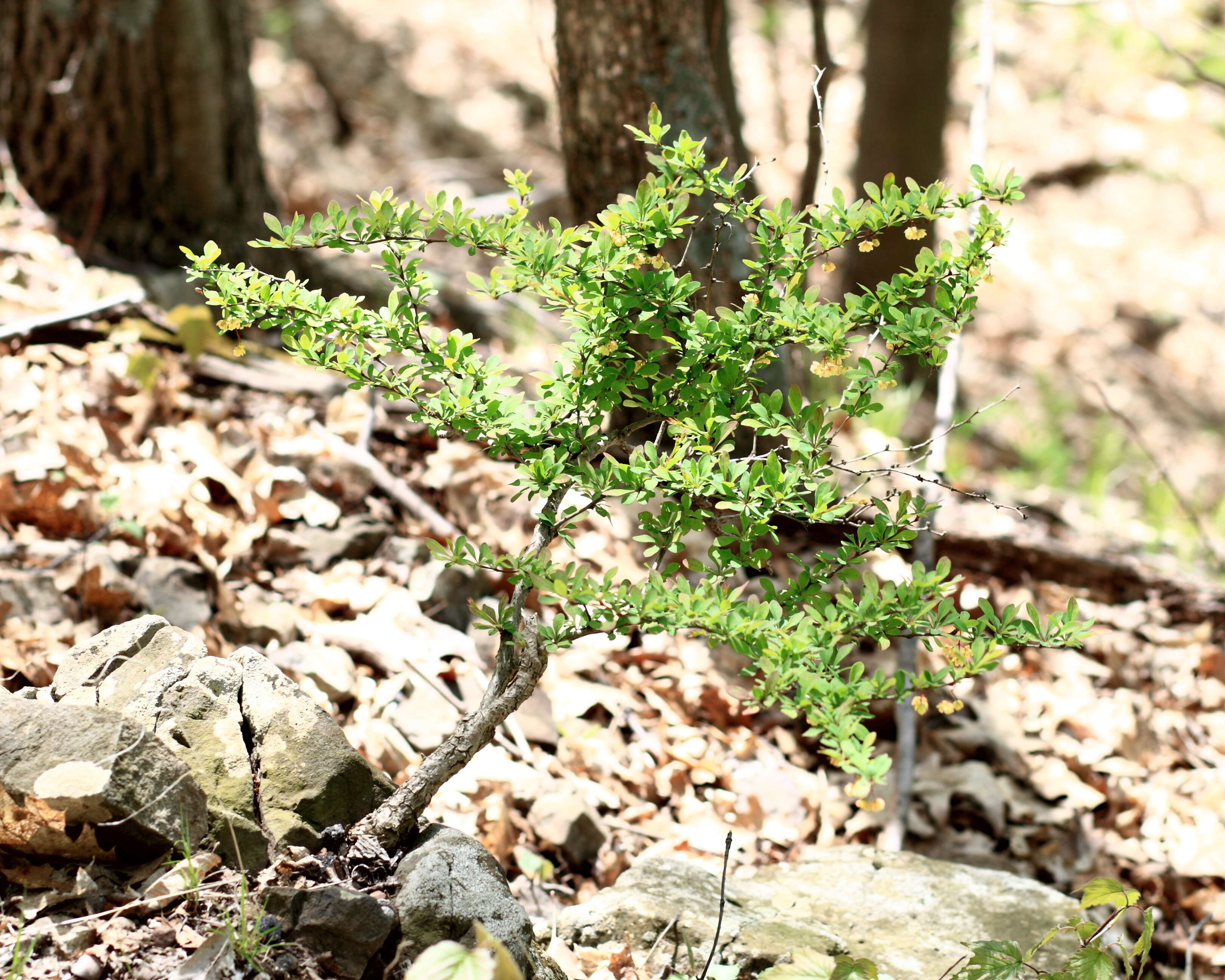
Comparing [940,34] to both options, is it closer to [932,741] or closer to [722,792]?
[932,741]

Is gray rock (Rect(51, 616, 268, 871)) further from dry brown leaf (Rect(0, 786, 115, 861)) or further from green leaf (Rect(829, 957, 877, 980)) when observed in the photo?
green leaf (Rect(829, 957, 877, 980))

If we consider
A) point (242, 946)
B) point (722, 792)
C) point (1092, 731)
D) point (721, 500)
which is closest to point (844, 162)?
point (1092, 731)

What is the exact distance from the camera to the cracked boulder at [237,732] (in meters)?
1.58

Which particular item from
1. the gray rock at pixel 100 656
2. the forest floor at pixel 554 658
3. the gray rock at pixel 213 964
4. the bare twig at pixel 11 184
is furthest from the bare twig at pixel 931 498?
the bare twig at pixel 11 184

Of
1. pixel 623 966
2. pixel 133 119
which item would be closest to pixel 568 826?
pixel 623 966

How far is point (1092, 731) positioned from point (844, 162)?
6827 mm

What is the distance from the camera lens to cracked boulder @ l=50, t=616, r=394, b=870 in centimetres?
158

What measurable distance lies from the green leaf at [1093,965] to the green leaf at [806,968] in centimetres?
41

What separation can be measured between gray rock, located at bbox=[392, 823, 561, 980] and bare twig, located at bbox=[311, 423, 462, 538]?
4.31 ft

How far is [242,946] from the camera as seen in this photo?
137 cm

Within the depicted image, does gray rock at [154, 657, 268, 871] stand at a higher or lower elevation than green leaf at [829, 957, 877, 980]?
higher

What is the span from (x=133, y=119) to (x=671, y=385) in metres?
3.02

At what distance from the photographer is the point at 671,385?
158 centimetres

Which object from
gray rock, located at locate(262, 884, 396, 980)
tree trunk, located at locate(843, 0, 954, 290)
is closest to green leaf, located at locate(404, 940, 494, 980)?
gray rock, located at locate(262, 884, 396, 980)
